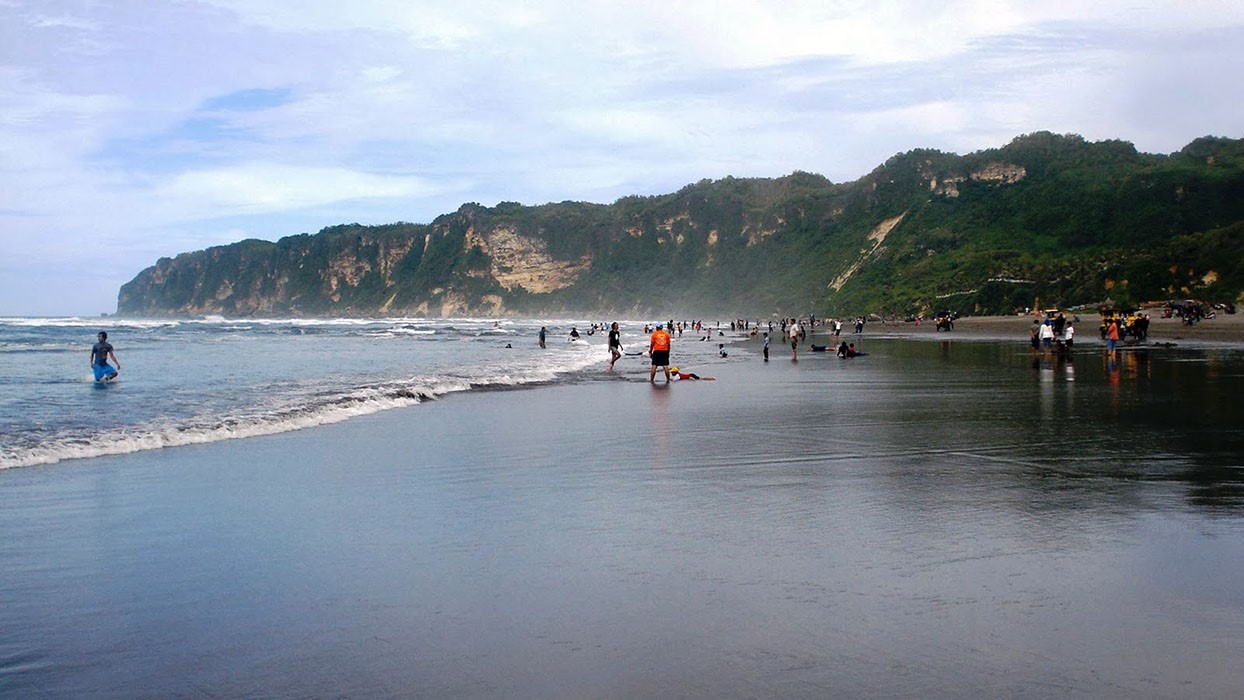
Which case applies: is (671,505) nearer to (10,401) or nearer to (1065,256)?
(10,401)

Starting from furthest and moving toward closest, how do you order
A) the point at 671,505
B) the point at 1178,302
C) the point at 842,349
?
the point at 1178,302, the point at 842,349, the point at 671,505

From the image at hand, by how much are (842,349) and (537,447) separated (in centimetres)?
2556

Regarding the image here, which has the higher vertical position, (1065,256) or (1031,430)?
(1065,256)

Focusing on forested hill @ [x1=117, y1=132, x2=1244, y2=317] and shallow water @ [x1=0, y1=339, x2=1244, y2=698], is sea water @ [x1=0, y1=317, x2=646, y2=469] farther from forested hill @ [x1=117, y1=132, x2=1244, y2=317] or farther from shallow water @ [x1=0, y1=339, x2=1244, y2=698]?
forested hill @ [x1=117, y1=132, x2=1244, y2=317]

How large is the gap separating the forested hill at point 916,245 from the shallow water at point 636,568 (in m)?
67.5

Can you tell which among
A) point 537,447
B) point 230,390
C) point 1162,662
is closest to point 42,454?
point 537,447

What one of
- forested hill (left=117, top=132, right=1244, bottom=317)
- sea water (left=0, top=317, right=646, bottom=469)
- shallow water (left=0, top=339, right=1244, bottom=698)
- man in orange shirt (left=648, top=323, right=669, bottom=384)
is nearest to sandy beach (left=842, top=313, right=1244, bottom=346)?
forested hill (left=117, top=132, right=1244, bottom=317)

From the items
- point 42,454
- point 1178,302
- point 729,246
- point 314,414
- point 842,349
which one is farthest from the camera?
point 729,246

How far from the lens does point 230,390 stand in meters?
20.7

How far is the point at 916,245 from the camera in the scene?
13000cm

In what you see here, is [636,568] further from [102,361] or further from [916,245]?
[916,245]

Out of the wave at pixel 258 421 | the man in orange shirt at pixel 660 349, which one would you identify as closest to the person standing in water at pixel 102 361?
the wave at pixel 258 421

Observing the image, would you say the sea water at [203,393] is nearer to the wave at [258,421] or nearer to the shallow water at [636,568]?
the wave at [258,421]

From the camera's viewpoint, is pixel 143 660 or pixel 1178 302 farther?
pixel 1178 302
